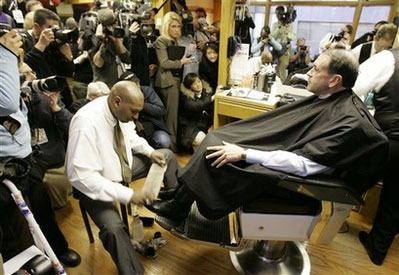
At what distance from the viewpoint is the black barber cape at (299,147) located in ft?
3.45

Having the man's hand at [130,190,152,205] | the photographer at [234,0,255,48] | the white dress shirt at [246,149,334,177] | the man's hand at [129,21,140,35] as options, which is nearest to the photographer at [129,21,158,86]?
the man's hand at [129,21,140,35]

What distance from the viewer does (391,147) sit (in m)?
1.43

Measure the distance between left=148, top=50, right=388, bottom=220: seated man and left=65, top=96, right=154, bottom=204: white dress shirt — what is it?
347 millimetres

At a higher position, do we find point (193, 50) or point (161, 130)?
point (193, 50)

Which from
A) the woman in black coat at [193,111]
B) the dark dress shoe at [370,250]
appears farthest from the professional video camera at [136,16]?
the dark dress shoe at [370,250]

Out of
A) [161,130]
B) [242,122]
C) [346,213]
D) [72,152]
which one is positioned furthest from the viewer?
[161,130]

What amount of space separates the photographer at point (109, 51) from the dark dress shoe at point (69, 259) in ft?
4.19

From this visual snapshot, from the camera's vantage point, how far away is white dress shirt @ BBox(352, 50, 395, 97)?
1354 millimetres

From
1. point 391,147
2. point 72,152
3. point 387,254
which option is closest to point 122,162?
point 72,152

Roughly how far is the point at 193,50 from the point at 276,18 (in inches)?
34.0

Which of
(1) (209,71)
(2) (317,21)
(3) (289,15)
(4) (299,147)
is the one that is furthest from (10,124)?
(2) (317,21)

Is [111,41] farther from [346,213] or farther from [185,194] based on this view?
[346,213]

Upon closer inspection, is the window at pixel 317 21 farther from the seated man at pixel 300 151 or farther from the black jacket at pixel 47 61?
the black jacket at pixel 47 61

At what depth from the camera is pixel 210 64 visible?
8.56ft
